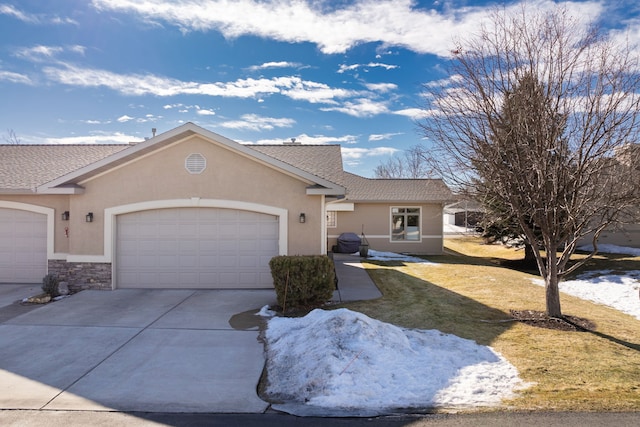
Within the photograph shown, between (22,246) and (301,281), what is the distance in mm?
8803

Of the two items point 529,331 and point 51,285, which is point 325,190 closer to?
point 529,331

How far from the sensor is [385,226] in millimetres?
21953

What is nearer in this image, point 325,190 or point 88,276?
point 325,190

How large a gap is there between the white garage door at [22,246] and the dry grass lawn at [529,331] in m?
9.33

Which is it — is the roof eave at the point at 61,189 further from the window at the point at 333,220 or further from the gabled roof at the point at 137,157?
the window at the point at 333,220

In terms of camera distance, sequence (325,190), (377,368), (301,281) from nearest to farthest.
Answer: (377,368)
(301,281)
(325,190)

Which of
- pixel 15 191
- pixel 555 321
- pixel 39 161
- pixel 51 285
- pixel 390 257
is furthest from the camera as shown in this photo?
pixel 390 257

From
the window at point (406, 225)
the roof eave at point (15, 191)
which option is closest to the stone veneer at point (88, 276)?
the roof eave at point (15, 191)

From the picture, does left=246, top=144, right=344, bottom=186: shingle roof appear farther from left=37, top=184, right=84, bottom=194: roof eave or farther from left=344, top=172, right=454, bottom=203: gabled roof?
left=37, top=184, right=84, bottom=194: roof eave

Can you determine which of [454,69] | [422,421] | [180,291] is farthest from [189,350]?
[454,69]

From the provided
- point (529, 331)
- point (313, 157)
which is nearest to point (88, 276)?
point (313, 157)

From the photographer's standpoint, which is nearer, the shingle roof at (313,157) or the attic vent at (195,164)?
the attic vent at (195,164)

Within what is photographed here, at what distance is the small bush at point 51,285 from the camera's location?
10102 mm

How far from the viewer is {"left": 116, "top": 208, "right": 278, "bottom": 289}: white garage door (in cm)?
1105
